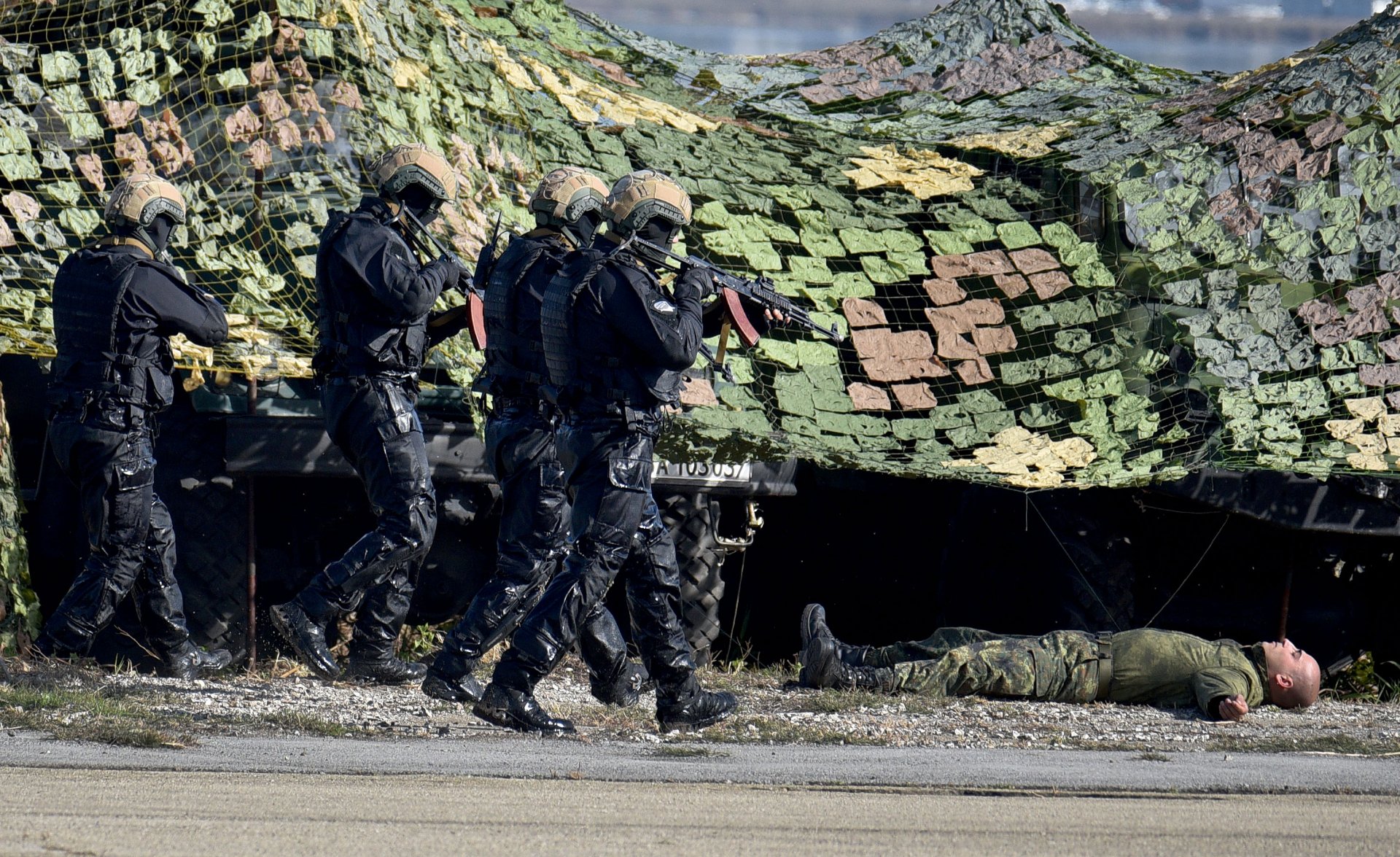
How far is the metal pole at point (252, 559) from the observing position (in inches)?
278

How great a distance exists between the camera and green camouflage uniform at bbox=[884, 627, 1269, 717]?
23.7 ft

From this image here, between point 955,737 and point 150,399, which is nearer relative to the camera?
point 955,737

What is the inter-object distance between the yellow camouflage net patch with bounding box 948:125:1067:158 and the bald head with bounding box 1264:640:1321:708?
317cm

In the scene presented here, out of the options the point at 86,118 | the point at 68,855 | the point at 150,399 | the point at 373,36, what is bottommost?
the point at 68,855

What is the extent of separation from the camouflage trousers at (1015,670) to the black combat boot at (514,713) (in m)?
2.07

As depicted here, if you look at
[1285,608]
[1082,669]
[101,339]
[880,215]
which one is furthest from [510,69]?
[1285,608]

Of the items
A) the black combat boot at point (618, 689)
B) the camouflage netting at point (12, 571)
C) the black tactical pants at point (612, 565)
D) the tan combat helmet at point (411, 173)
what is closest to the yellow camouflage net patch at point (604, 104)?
the tan combat helmet at point (411, 173)

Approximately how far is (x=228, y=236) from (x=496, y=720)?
3.18 m

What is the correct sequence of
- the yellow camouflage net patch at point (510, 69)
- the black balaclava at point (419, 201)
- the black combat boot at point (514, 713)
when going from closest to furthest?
the black combat boot at point (514, 713) < the black balaclava at point (419, 201) < the yellow camouflage net patch at point (510, 69)

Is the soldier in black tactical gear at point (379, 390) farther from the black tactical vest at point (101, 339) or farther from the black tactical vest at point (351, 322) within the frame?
the black tactical vest at point (101, 339)

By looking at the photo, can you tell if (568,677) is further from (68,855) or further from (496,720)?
(68,855)

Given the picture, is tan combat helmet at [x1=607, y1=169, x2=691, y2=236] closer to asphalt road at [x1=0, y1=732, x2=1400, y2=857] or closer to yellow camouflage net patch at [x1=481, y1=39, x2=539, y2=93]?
asphalt road at [x1=0, y1=732, x2=1400, y2=857]

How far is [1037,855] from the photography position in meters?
4.02

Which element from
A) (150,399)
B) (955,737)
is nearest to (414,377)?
(150,399)
